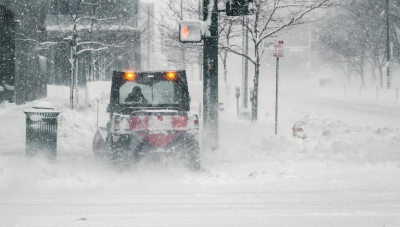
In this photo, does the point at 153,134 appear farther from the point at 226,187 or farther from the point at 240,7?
the point at 240,7

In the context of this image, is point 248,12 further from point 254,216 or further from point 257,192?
point 254,216

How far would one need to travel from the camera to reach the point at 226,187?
7.68 m

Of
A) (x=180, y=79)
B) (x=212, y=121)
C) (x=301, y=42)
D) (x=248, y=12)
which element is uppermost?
(x=301, y=42)

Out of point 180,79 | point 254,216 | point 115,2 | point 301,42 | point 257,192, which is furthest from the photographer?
point 301,42

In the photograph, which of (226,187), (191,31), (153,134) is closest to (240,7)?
(191,31)

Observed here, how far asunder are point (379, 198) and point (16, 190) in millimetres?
5346

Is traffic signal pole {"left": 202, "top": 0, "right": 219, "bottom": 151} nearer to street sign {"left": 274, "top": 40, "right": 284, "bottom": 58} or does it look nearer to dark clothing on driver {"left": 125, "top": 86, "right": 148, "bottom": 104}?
dark clothing on driver {"left": 125, "top": 86, "right": 148, "bottom": 104}

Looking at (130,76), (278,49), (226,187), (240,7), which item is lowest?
(226,187)

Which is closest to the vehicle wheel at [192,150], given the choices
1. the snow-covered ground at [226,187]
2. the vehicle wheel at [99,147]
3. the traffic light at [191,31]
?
the snow-covered ground at [226,187]

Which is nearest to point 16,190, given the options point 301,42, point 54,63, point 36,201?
point 36,201

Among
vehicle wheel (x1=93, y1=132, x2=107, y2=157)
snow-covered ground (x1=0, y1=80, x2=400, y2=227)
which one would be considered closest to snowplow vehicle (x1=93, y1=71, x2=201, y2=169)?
snow-covered ground (x1=0, y1=80, x2=400, y2=227)

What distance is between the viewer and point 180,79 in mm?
9781

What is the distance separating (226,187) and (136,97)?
297cm

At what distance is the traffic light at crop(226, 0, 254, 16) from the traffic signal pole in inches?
18.1
